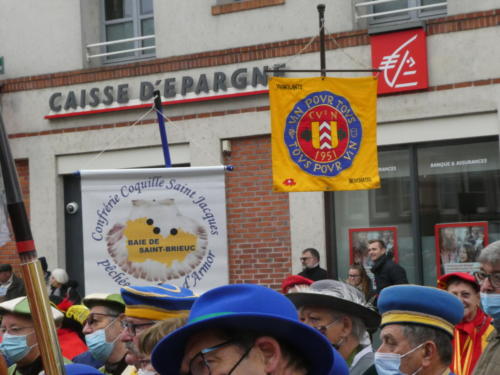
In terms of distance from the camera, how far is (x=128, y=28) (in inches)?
611

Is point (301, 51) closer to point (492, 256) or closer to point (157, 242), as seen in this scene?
point (157, 242)

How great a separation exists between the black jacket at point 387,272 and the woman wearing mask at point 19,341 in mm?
5354

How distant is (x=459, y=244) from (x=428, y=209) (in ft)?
2.31

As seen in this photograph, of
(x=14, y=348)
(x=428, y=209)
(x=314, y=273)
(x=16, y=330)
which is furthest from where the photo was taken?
(x=428, y=209)

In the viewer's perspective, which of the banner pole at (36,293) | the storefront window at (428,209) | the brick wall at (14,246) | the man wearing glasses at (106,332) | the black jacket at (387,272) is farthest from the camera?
the brick wall at (14,246)

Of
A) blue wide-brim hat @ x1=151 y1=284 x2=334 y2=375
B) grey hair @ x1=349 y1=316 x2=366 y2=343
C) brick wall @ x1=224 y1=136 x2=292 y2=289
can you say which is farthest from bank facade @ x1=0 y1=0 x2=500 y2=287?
blue wide-brim hat @ x1=151 y1=284 x2=334 y2=375

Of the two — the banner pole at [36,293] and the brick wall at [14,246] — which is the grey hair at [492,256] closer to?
the banner pole at [36,293]

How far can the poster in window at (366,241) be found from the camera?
13.0 m

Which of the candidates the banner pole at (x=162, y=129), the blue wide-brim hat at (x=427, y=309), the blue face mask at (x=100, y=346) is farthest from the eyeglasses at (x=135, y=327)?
the banner pole at (x=162, y=129)

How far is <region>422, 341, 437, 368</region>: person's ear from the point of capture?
4.23m

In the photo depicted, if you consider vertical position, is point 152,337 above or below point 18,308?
above

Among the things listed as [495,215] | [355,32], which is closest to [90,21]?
[355,32]

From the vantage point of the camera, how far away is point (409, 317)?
4.35 m

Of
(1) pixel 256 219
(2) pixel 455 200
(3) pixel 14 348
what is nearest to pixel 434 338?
(3) pixel 14 348
